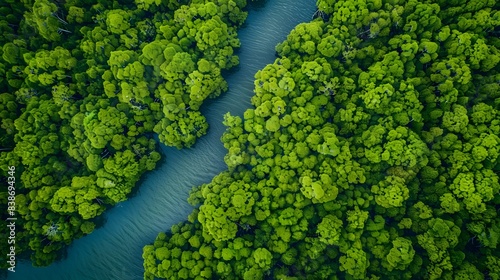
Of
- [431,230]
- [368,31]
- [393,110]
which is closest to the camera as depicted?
[431,230]

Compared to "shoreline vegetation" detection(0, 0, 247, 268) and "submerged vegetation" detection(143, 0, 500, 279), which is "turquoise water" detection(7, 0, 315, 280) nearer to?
"shoreline vegetation" detection(0, 0, 247, 268)

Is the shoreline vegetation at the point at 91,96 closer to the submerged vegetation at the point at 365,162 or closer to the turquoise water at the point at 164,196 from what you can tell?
the turquoise water at the point at 164,196

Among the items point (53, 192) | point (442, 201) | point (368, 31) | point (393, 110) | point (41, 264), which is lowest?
point (41, 264)

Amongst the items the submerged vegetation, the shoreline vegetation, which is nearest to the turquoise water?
the shoreline vegetation

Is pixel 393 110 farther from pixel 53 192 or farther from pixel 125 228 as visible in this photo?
pixel 53 192

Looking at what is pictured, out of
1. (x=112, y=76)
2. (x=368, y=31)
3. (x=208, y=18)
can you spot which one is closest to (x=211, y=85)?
(x=208, y=18)
